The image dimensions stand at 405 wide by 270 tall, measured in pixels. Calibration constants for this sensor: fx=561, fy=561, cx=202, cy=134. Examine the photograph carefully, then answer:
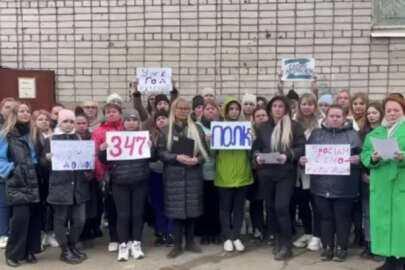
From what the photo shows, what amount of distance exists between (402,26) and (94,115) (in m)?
4.55

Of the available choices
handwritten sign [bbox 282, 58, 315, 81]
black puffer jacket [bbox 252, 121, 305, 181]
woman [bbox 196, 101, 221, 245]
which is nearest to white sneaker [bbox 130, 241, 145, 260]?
woman [bbox 196, 101, 221, 245]

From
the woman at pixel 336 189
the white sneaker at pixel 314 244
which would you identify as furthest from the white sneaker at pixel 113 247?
the woman at pixel 336 189

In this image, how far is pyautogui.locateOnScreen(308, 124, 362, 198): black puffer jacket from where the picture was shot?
5.32m

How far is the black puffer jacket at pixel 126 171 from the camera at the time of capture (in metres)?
5.48

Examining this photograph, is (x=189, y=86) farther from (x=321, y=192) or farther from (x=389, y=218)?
(x=389, y=218)

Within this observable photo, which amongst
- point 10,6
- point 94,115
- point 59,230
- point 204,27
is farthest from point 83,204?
point 10,6

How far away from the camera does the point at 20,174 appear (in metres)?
5.25

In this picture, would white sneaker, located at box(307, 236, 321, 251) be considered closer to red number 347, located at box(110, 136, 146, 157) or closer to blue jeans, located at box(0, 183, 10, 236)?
red number 347, located at box(110, 136, 146, 157)

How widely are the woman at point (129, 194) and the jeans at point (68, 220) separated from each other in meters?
0.36

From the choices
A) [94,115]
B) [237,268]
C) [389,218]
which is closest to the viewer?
[389,218]

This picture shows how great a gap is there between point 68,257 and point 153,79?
2.63 metres

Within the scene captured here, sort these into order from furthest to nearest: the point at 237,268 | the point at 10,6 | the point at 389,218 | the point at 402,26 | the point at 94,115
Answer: the point at 10,6
the point at 402,26
the point at 94,115
the point at 237,268
the point at 389,218

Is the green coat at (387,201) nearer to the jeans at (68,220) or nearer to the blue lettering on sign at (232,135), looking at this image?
the blue lettering on sign at (232,135)

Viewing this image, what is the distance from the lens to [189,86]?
830cm
